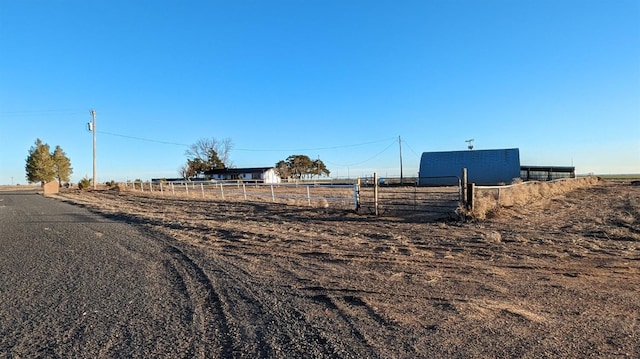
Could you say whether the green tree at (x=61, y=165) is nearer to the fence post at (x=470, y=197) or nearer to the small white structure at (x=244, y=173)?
the small white structure at (x=244, y=173)

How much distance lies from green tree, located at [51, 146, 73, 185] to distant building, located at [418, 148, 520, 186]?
63.2m

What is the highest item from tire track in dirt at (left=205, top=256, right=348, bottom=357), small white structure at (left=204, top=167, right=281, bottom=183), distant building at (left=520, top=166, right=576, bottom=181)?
small white structure at (left=204, top=167, right=281, bottom=183)

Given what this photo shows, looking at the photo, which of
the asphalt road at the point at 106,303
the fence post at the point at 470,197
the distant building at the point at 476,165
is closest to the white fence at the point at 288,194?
the fence post at the point at 470,197

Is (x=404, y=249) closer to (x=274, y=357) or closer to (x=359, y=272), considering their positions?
(x=359, y=272)

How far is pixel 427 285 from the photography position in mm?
5285

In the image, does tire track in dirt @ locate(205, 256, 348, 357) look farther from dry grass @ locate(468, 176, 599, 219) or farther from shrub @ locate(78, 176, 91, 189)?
shrub @ locate(78, 176, 91, 189)

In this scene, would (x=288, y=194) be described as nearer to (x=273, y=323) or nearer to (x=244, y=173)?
(x=273, y=323)

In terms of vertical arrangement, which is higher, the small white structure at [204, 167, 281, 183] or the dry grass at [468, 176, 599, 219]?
the small white structure at [204, 167, 281, 183]

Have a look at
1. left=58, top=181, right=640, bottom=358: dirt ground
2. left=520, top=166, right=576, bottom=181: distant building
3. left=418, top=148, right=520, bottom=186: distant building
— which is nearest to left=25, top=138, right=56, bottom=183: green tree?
left=418, top=148, right=520, bottom=186: distant building

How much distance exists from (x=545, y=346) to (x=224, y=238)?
7.54m

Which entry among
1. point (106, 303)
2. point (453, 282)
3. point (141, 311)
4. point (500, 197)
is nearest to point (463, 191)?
point (500, 197)

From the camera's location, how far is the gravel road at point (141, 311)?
345 centimetres

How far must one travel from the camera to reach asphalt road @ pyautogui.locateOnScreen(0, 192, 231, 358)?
11.5 feet

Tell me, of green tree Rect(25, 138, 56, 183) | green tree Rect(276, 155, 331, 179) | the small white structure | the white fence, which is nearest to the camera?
the white fence
